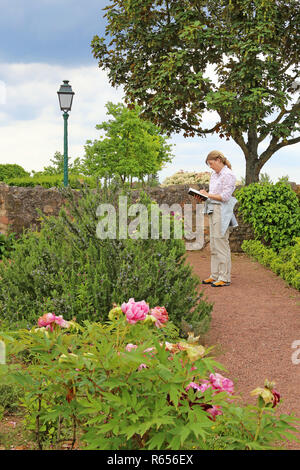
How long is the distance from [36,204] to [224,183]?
220 inches

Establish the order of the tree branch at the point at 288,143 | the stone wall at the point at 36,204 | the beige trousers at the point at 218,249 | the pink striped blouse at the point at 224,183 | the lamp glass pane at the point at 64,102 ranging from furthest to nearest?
the tree branch at the point at 288,143 → the lamp glass pane at the point at 64,102 → the stone wall at the point at 36,204 → the beige trousers at the point at 218,249 → the pink striped blouse at the point at 224,183

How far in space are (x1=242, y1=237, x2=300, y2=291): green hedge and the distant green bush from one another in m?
0.35

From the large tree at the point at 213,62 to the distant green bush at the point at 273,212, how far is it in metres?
2.58

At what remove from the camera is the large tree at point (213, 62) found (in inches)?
492

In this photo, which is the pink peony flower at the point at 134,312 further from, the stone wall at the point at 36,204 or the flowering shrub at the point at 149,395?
the stone wall at the point at 36,204

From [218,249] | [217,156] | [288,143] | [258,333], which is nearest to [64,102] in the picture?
[288,143]

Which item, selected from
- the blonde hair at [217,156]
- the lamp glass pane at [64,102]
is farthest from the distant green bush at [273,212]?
the lamp glass pane at [64,102]

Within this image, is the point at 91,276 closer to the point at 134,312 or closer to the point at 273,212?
the point at 134,312

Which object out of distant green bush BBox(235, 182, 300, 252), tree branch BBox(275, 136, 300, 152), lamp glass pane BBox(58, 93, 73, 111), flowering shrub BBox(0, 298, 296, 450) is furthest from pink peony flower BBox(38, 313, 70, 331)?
tree branch BBox(275, 136, 300, 152)

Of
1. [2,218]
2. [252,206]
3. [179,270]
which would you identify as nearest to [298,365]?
[179,270]

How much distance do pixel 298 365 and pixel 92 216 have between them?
259 cm

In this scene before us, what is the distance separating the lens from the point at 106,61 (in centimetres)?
1505

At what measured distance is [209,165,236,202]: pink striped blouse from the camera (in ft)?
23.7

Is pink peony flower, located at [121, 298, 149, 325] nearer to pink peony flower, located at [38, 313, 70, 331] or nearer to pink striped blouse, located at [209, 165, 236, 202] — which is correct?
pink peony flower, located at [38, 313, 70, 331]
